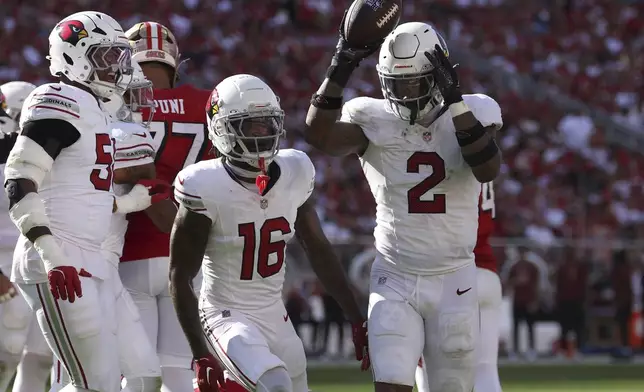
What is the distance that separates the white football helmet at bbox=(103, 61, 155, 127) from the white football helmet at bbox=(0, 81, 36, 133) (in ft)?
4.05

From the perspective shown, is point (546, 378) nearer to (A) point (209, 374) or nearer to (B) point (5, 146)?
(B) point (5, 146)

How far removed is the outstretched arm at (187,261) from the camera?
475 centimetres

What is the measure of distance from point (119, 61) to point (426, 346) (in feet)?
5.71

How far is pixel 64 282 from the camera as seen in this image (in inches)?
188

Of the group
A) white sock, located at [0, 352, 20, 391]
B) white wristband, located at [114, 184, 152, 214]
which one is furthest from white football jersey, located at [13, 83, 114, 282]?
white sock, located at [0, 352, 20, 391]

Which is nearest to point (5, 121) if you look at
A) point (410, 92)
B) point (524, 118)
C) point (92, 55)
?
point (92, 55)

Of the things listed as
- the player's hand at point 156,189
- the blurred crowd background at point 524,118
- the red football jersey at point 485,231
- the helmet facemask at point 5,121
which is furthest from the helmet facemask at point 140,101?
the blurred crowd background at point 524,118

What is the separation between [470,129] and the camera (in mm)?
4977

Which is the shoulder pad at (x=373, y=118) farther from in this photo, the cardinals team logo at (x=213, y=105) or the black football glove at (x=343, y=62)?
the cardinals team logo at (x=213, y=105)

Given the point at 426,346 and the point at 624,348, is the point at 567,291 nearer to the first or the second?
the point at 624,348

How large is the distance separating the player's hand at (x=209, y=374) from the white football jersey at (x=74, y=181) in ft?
2.18

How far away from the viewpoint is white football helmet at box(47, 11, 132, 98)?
5.25 metres

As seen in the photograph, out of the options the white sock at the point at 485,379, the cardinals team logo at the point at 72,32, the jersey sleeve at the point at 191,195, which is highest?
the cardinals team logo at the point at 72,32

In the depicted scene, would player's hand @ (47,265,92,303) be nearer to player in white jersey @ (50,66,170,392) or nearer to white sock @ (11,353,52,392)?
player in white jersey @ (50,66,170,392)
